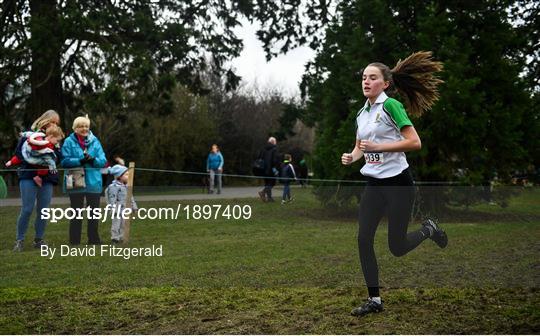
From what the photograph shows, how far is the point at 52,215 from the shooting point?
23.7 ft

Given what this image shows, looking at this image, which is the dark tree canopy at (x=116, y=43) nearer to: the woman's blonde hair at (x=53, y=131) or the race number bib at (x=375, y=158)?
the woman's blonde hair at (x=53, y=131)

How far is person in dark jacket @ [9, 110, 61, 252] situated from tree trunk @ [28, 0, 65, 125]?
29.3 ft

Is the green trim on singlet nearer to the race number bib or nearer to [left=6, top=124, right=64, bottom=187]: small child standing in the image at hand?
the race number bib

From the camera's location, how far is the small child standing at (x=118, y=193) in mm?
6762

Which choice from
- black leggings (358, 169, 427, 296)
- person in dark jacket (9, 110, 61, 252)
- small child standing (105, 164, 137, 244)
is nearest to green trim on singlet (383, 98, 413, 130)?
black leggings (358, 169, 427, 296)

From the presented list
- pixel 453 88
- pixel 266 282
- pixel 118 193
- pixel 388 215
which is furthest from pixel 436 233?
pixel 453 88

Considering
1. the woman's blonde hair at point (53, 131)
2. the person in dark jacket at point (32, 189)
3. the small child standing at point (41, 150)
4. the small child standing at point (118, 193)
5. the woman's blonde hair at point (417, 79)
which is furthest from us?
the woman's blonde hair at point (53, 131)

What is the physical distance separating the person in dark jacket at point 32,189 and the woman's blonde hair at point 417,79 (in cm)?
418

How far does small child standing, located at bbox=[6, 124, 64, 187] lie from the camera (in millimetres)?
8141

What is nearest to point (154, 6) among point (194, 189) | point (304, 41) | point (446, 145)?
point (304, 41)

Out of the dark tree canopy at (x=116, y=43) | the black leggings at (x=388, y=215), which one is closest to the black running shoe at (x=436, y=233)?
the black leggings at (x=388, y=215)

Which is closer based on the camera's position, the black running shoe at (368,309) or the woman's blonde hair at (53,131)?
the black running shoe at (368,309)

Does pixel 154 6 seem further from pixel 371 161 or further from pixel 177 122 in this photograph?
pixel 371 161

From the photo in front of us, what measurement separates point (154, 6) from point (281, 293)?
592 inches
